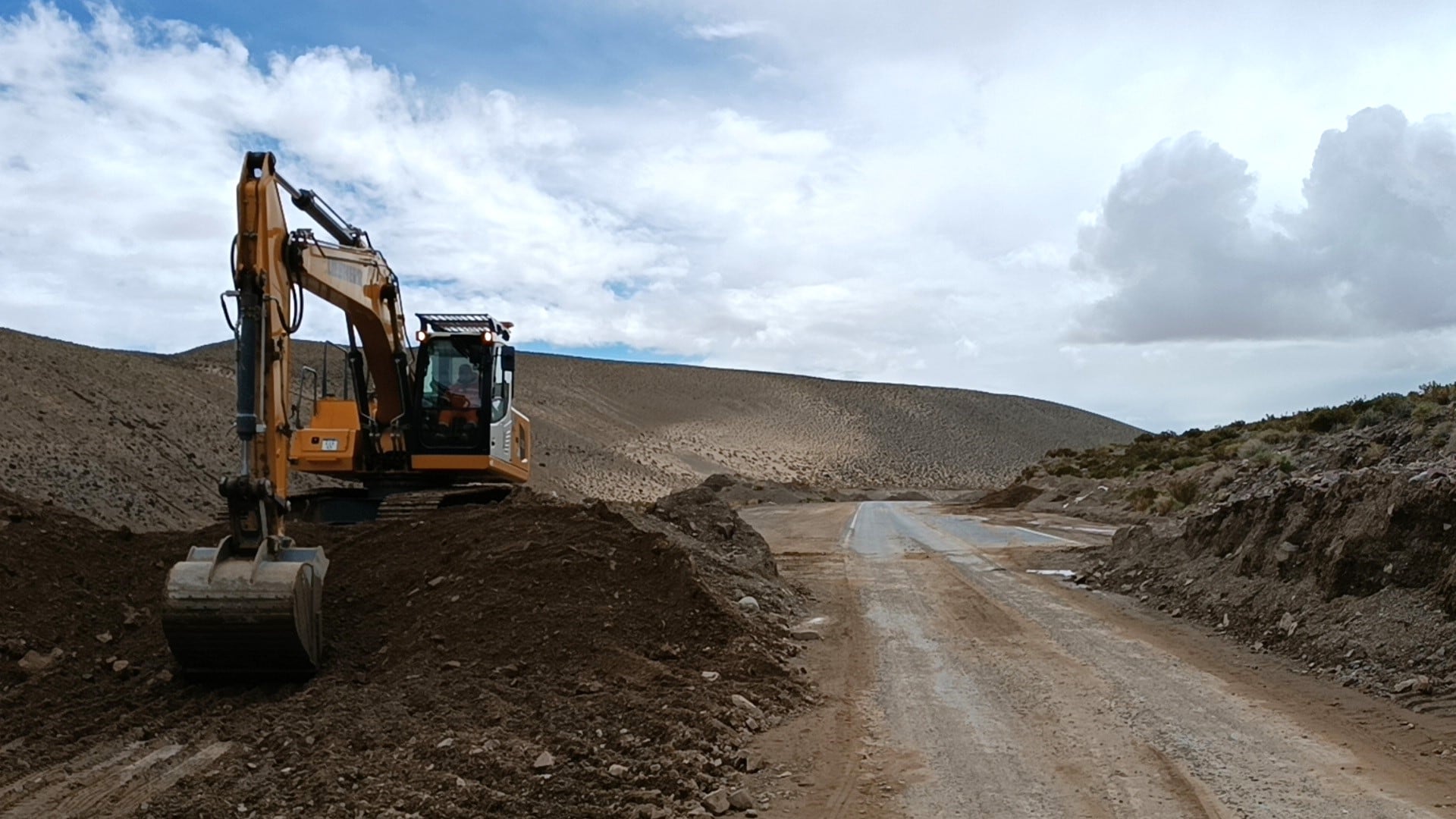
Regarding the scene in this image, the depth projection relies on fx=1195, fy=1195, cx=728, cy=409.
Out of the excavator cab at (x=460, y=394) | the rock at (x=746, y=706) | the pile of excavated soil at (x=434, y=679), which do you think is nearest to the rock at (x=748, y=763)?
the pile of excavated soil at (x=434, y=679)

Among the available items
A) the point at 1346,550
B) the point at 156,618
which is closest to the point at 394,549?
the point at 156,618

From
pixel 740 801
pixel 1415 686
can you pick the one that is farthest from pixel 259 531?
pixel 1415 686

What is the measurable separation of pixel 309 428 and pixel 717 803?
38.8 ft

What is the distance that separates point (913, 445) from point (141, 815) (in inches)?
4681

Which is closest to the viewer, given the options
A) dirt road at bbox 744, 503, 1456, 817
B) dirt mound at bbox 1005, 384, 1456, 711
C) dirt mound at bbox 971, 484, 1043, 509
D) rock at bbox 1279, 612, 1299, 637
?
dirt road at bbox 744, 503, 1456, 817

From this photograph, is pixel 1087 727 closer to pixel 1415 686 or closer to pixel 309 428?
pixel 1415 686

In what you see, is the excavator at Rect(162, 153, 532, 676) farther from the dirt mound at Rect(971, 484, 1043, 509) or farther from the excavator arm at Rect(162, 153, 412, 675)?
the dirt mound at Rect(971, 484, 1043, 509)

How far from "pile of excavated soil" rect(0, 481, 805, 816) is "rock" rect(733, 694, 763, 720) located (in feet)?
0.06

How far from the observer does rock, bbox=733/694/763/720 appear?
7996mm

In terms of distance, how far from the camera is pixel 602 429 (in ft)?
306

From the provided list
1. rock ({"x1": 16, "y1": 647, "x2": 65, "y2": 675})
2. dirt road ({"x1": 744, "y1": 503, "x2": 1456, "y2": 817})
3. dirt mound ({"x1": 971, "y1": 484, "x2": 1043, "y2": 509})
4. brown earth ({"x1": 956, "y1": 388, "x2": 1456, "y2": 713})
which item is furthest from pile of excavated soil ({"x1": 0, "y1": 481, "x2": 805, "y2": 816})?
dirt mound ({"x1": 971, "y1": 484, "x2": 1043, "y2": 509})

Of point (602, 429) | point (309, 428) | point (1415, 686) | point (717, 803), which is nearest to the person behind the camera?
point (717, 803)

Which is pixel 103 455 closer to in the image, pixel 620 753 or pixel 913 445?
pixel 620 753

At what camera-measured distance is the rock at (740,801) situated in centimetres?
622
